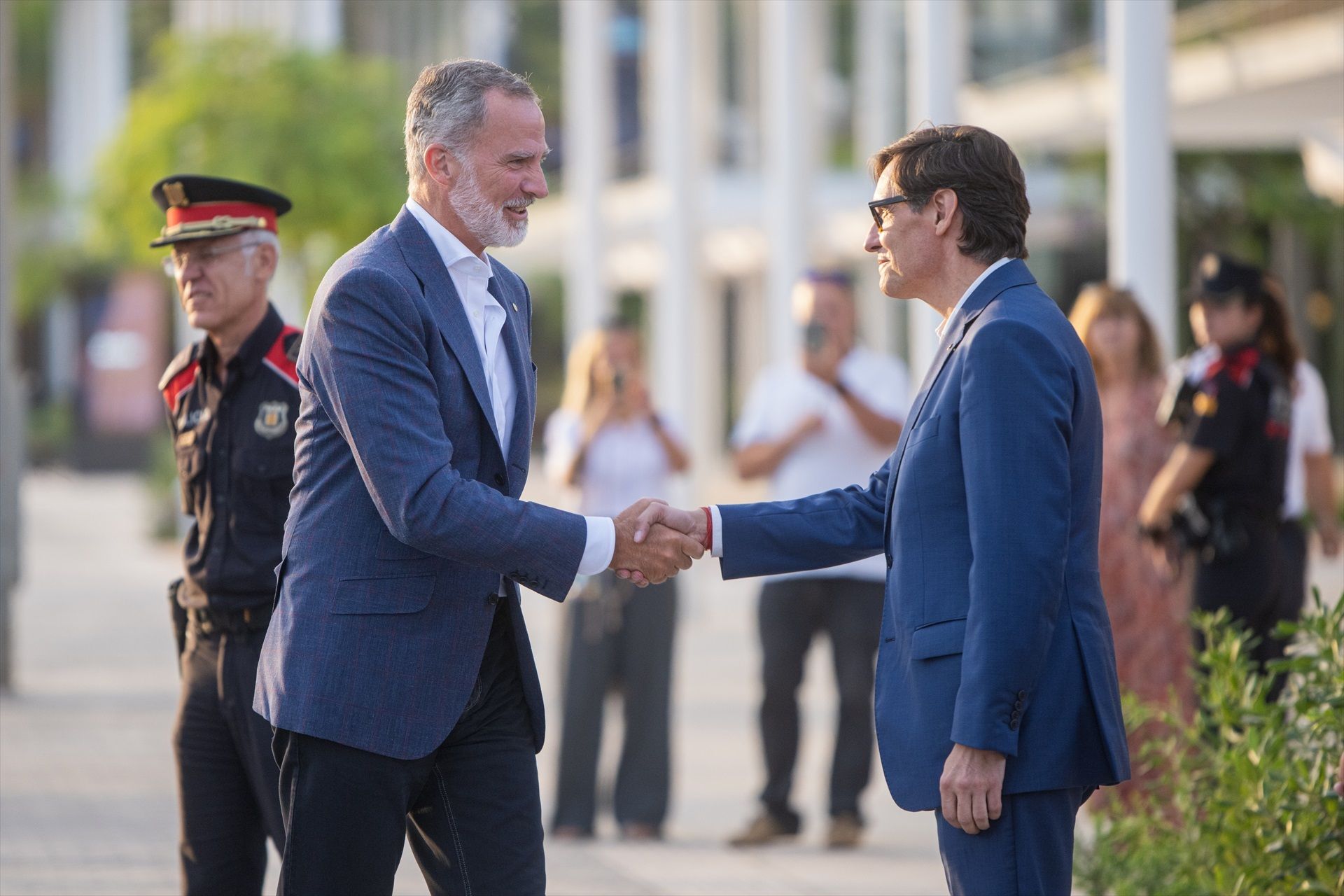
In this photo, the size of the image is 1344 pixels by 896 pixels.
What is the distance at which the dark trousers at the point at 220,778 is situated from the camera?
13.5 ft

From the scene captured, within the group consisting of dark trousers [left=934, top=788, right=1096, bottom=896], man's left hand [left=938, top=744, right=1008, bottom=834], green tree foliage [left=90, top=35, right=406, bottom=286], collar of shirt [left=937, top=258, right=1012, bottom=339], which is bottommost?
dark trousers [left=934, top=788, right=1096, bottom=896]

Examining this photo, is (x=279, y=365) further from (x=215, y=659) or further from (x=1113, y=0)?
(x=1113, y=0)

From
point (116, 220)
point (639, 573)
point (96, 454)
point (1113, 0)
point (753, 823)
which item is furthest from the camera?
point (96, 454)

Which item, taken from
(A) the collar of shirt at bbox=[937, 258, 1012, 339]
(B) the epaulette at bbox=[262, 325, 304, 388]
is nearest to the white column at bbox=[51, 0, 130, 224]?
(B) the epaulette at bbox=[262, 325, 304, 388]

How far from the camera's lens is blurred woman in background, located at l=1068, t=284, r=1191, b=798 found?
257 inches

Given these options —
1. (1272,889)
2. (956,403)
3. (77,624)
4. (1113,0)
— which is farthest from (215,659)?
(77,624)

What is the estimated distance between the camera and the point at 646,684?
23.2 ft

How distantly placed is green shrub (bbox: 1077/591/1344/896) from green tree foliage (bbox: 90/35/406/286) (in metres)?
12.1

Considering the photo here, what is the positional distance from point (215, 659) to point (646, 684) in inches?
121

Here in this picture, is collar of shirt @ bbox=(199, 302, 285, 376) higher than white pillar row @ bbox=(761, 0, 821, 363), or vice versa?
white pillar row @ bbox=(761, 0, 821, 363)

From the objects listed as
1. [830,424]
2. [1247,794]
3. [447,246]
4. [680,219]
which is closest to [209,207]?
[447,246]

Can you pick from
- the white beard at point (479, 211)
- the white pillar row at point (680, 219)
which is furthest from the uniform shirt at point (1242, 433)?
the white pillar row at point (680, 219)

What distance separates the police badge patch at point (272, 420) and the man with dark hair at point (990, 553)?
1.57 meters

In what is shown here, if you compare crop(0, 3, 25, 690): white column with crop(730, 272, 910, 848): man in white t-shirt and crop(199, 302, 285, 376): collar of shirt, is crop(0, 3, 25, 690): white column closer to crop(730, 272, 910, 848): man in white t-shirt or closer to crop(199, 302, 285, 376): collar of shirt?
crop(730, 272, 910, 848): man in white t-shirt
